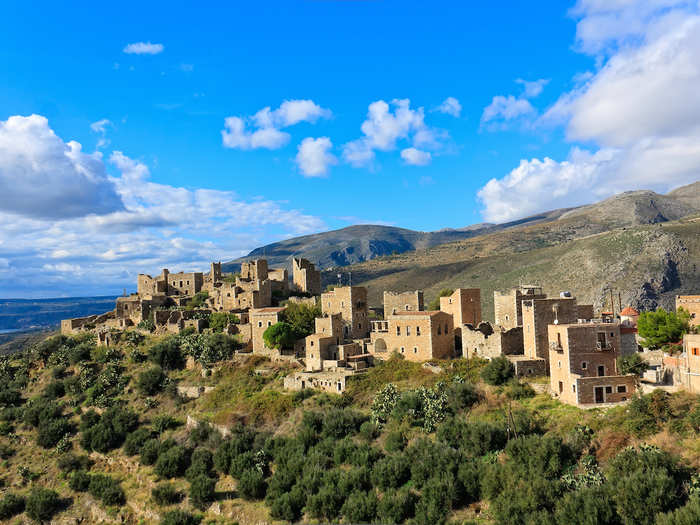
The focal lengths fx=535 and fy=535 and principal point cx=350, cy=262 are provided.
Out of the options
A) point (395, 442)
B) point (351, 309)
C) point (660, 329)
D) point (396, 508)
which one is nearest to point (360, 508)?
point (396, 508)

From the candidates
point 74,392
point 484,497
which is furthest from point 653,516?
point 74,392

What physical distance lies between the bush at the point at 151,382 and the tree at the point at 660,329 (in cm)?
3750

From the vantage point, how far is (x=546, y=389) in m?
32.5

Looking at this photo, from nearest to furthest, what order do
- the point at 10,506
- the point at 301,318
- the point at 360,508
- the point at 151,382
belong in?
the point at 360,508 → the point at 10,506 → the point at 151,382 → the point at 301,318

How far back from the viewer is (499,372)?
111 feet

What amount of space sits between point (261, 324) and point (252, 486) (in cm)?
1628

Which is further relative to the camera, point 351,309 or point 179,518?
point 351,309

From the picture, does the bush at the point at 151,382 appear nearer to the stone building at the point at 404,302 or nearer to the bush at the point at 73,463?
the bush at the point at 73,463

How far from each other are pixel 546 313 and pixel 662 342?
8049 millimetres

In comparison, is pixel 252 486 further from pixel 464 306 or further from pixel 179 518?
pixel 464 306

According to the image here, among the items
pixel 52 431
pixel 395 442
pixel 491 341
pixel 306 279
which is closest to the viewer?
pixel 395 442

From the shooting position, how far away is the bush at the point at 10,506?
36.7 meters

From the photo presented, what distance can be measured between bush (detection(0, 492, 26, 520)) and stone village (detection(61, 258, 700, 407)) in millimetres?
18908

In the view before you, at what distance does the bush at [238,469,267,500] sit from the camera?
32250mm
